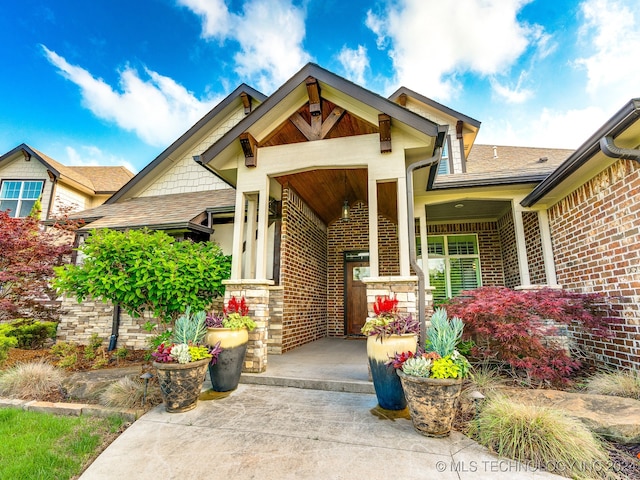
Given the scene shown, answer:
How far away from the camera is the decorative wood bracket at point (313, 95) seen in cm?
457

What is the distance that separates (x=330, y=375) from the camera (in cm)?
413

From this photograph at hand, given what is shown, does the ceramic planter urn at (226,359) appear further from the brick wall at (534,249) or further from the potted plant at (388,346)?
Answer: the brick wall at (534,249)

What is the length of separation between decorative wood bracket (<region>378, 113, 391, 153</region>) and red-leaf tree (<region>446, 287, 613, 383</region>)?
2.47 m

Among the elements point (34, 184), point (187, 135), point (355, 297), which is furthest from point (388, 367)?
point (34, 184)

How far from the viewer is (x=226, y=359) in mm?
3775

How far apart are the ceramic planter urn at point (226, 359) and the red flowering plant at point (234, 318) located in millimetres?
89

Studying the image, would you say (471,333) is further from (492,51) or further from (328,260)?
(492,51)

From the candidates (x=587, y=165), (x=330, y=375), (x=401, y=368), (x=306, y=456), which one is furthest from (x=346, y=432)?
→ (x=587, y=165)

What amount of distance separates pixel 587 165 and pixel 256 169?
4.68 metres

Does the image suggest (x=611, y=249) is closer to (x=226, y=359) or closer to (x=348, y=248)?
(x=226, y=359)

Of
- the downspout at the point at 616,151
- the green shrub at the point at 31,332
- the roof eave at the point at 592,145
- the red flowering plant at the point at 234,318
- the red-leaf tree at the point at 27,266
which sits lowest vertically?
the green shrub at the point at 31,332

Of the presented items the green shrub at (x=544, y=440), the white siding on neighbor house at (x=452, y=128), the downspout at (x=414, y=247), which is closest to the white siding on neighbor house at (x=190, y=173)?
the white siding on neighbor house at (x=452, y=128)

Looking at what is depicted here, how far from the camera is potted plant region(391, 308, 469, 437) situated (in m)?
2.57

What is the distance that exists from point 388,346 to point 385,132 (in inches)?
113
